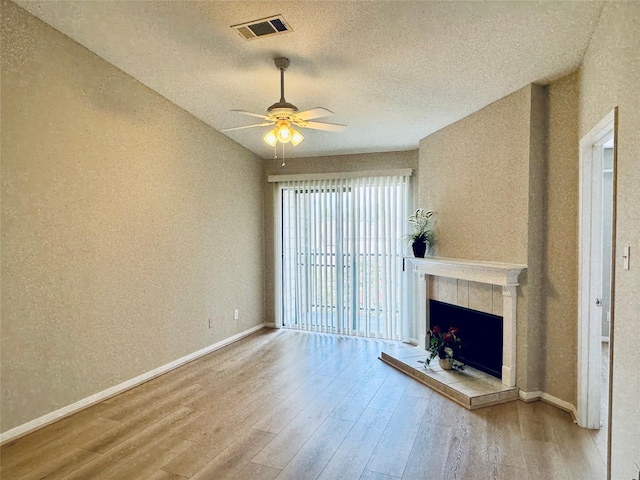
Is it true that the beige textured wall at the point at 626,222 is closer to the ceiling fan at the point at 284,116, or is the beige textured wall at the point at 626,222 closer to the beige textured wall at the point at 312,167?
the ceiling fan at the point at 284,116

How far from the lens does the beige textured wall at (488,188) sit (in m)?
3.39

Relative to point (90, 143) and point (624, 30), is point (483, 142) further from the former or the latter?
point (90, 143)

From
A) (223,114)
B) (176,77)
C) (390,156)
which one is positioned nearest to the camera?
(176,77)

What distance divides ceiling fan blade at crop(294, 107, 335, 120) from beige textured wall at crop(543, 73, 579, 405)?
1.92 meters

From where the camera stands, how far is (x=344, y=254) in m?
5.71

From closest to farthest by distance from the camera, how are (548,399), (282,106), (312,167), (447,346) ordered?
(282,106) < (548,399) < (447,346) < (312,167)

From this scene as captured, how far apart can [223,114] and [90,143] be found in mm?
1580

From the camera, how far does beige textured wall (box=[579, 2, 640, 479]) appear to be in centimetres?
188

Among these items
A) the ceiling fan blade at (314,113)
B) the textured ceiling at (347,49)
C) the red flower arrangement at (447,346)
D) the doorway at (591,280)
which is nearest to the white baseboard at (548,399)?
the doorway at (591,280)

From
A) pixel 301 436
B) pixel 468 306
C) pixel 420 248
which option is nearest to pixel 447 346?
pixel 468 306

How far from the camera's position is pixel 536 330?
3393mm

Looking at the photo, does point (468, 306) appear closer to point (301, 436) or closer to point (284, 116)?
point (301, 436)

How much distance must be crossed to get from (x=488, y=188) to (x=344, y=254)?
241 centimetres

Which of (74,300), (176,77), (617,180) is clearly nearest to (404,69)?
(617,180)
